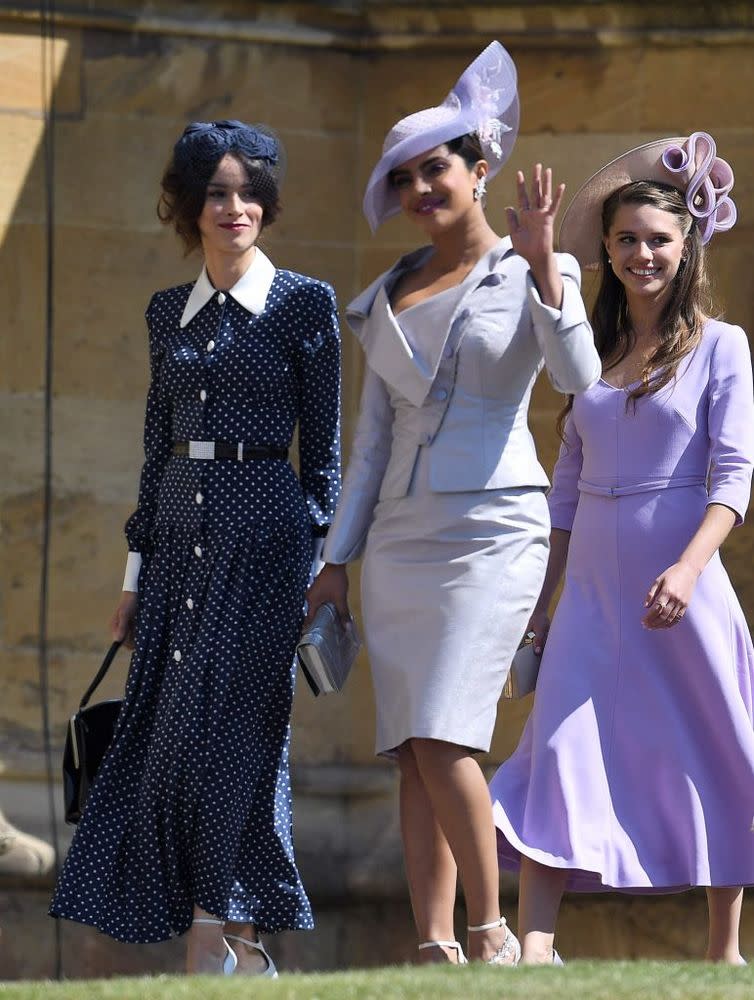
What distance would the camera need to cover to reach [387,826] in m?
7.53

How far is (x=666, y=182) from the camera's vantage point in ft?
18.1

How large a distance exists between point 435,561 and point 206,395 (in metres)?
0.77

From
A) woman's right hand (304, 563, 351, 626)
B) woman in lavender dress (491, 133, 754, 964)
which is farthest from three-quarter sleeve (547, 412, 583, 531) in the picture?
woman's right hand (304, 563, 351, 626)

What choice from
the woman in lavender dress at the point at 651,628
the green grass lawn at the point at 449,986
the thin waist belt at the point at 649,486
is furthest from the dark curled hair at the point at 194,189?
the green grass lawn at the point at 449,986

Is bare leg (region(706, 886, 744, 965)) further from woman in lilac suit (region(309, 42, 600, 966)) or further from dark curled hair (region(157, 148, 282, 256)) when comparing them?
dark curled hair (region(157, 148, 282, 256))

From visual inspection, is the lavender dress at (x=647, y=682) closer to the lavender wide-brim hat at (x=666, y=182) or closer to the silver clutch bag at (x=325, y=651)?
the lavender wide-brim hat at (x=666, y=182)

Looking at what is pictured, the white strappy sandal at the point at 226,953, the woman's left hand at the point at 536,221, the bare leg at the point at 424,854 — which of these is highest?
the woman's left hand at the point at 536,221

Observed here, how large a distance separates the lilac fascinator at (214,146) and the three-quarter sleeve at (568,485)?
100 cm

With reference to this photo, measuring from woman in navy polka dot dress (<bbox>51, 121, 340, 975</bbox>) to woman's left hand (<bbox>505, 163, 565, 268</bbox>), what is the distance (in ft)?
2.47

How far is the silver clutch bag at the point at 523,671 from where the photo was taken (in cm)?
538

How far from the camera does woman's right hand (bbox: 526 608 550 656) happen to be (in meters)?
5.45

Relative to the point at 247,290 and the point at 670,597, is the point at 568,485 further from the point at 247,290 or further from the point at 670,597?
the point at 247,290

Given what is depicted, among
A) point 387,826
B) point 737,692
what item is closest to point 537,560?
point 737,692

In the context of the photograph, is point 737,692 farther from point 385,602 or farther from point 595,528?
point 385,602
